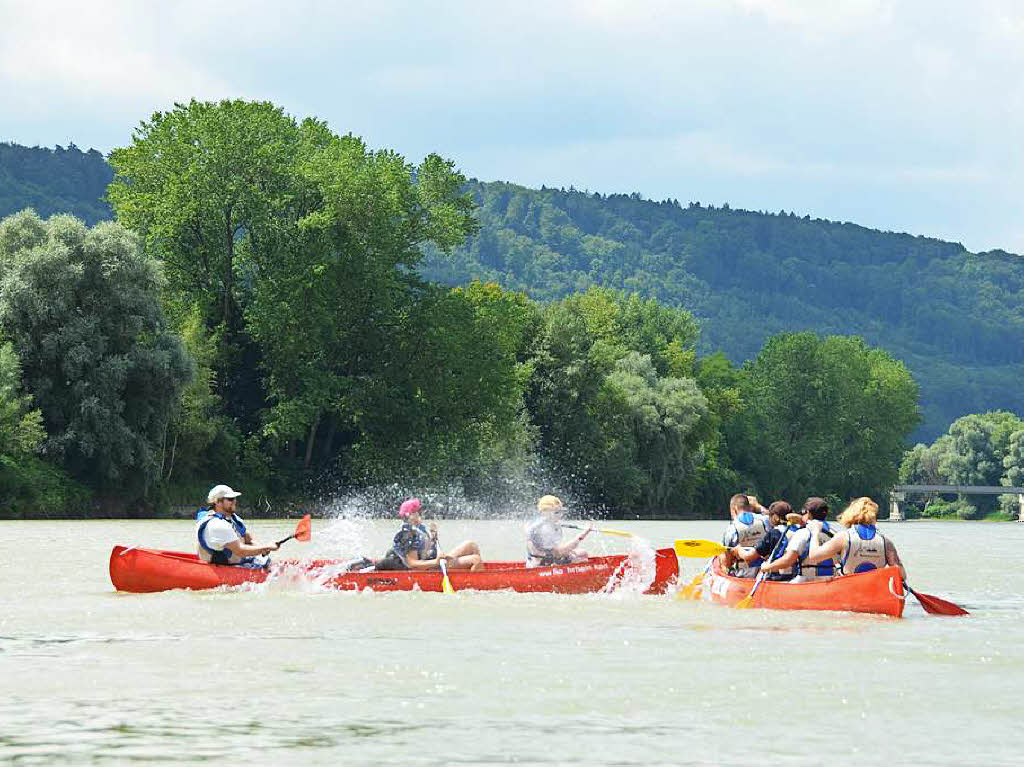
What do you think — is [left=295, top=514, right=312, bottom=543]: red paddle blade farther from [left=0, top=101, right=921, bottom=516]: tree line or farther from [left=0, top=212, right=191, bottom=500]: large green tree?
[left=0, top=212, right=191, bottom=500]: large green tree

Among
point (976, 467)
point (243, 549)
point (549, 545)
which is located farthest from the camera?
point (976, 467)

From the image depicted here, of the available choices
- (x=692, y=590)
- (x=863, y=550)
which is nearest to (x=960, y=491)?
(x=692, y=590)

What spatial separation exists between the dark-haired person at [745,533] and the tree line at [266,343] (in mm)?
37410

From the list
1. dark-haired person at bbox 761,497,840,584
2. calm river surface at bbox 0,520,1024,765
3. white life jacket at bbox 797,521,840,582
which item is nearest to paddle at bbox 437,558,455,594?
calm river surface at bbox 0,520,1024,765

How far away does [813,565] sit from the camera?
21.8m

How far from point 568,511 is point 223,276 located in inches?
946

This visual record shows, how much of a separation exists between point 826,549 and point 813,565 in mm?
498

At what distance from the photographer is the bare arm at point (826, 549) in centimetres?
2131

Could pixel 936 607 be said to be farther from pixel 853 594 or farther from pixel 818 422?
pixel 818 422

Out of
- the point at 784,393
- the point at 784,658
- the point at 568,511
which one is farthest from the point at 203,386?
the point at 784,393

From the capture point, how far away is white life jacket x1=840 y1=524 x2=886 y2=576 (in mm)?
21250

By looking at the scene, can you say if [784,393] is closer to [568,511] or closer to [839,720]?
[568,511]

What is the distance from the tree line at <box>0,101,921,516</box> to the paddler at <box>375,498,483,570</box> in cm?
3424

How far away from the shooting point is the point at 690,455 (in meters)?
92.7
